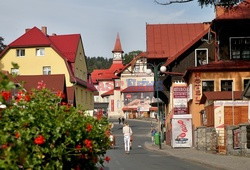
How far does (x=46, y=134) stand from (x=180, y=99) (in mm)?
36404

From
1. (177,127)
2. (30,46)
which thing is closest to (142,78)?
(30,46)

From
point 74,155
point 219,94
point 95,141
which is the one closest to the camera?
point 74,155

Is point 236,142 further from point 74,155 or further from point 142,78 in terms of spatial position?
point 142,78

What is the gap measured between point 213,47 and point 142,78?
84.1m

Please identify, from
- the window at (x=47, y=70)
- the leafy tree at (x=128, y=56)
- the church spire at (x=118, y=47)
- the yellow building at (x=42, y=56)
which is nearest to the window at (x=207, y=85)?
the yellow building at (x=42, y=56)

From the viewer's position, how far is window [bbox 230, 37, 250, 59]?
43.1m

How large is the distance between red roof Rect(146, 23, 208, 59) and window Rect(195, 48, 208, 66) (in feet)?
22.4

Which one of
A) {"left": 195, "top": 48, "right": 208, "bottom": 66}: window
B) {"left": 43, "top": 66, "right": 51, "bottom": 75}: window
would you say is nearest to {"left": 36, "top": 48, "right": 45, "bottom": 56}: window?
{"left": 43, "top": 66, "right": 51, "bottom": 75}: window

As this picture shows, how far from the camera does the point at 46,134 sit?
7766mm

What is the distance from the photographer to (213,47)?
44844 mm

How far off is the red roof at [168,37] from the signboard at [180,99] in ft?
28.4

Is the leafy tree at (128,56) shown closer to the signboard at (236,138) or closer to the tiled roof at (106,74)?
the tiled roof at (106,74)

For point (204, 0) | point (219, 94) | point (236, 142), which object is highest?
point (204, 0)

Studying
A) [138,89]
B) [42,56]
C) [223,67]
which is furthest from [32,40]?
[138,89]
